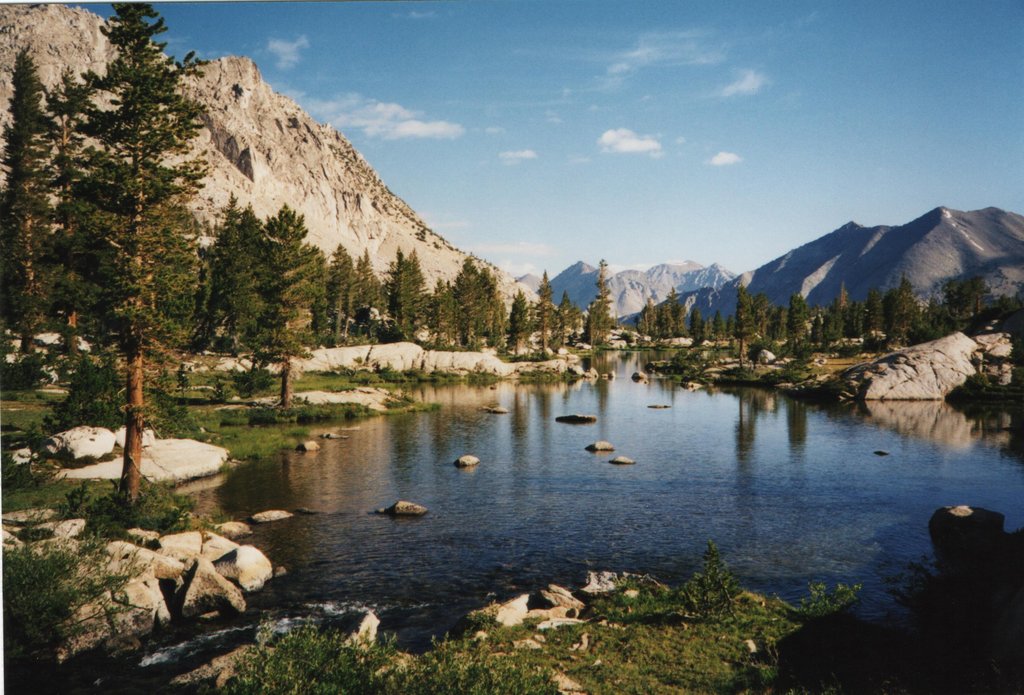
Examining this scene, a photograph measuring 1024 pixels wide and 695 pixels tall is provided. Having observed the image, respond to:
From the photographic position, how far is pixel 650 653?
52.0ft

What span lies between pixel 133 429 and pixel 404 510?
13.3m

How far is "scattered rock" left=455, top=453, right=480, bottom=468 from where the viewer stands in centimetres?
4259

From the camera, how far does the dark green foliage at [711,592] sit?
1856 cm

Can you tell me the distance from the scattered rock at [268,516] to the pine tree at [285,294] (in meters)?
31.5

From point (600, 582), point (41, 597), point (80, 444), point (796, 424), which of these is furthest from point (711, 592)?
point (796, 424)

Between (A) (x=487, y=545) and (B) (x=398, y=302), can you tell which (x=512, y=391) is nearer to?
(B) (x=398, y=302)

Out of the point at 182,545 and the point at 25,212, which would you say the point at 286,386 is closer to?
the point at 25,212

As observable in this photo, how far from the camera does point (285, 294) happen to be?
60.9 meters

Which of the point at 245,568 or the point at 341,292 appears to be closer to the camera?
the point at 245,568

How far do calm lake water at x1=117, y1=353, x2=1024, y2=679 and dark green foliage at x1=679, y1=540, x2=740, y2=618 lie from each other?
368cm

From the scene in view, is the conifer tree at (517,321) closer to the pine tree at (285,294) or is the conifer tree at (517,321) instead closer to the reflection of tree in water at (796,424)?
the reflection of tree in water at (796,424)

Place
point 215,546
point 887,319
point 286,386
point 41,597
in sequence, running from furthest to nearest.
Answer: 1. point 887,319
2. point 286,386
3. point 215,546
4. point 41,597

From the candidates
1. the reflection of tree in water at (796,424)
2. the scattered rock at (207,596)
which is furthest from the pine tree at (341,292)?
the scattered rock at (207,596)

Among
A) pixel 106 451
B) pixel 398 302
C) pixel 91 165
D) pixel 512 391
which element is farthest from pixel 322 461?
pixel 398 302
